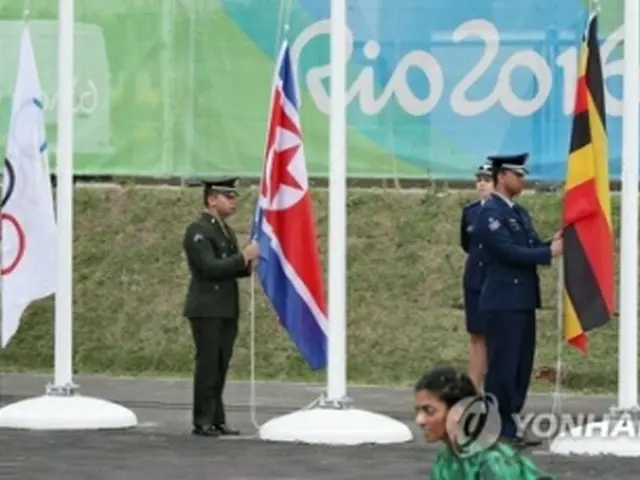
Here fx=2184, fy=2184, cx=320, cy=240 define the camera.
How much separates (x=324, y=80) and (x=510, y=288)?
20.2 ft

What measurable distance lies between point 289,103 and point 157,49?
559 centimetres

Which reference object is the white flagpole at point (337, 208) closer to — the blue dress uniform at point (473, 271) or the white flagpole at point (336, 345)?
the white flagpole at point (336, 345)

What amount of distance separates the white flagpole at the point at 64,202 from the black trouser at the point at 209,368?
45.4 inches

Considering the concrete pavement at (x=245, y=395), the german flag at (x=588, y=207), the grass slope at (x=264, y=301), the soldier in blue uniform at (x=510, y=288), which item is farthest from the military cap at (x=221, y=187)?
the grass slope at (x=264, y=301)

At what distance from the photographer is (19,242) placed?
15.7m

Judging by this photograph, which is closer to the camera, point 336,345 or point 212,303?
point 336,345

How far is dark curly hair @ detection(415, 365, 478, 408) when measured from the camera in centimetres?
637

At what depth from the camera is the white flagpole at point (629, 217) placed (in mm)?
13453

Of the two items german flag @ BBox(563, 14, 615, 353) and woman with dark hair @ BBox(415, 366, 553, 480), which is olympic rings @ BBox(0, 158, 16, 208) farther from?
woman with dark hair @ BBox(415, 366, 553, 480)

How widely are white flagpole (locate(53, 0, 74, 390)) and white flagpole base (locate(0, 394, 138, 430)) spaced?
0.54 feet

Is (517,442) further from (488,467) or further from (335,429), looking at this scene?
(488,467)

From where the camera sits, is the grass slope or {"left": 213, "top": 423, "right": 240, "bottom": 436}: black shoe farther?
the grass slope

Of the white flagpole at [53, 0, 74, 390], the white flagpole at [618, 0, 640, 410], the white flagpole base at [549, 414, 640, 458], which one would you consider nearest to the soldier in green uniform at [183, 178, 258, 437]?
the white flagpole at [53, 0, 74, 390]

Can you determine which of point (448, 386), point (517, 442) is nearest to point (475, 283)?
point (517, 442)
